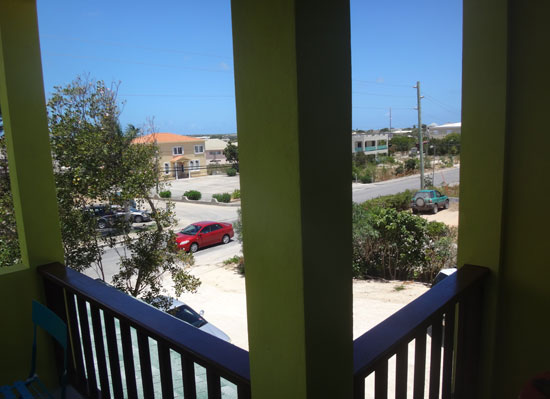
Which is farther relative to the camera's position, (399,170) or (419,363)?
(399,170)

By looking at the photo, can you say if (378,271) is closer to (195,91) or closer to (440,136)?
(440,136)

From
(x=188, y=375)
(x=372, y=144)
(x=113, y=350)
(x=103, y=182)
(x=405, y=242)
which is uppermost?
(x=372, y=144)

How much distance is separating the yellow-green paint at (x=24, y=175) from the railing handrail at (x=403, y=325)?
1.74 m

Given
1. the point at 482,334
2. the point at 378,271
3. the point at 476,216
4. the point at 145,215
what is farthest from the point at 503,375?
the point at 378,271

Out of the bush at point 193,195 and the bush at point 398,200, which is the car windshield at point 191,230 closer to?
the bush at point 193,195

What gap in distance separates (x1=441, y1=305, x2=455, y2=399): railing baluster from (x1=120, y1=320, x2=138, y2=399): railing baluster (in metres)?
1.19

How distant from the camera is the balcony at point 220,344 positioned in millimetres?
1045

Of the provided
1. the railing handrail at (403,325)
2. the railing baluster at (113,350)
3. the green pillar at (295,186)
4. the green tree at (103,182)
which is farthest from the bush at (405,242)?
the green pillar at (295,186)

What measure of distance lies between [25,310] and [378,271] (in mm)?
9570

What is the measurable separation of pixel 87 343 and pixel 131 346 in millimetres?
443

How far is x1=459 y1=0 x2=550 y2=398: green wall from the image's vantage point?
1.63 metres

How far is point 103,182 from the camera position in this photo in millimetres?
6203

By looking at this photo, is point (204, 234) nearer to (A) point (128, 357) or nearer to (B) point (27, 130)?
(B) point (27, 130)

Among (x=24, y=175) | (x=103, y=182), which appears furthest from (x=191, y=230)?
(x=24, y=175)
